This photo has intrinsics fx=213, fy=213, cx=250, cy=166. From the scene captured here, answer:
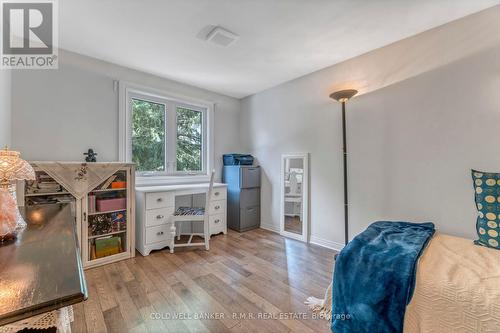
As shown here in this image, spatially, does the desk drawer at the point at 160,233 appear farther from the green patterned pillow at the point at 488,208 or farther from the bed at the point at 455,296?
the green patterned pillow at the point at 488,208

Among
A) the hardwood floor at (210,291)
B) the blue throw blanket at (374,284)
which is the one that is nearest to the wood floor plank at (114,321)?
the hardwood floor at (210,291)

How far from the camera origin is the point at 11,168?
1149 mm

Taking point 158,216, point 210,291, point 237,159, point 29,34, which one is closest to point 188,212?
point 158,216

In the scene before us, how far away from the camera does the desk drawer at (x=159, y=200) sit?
2578 millimetres

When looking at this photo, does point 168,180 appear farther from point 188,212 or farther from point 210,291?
point 210,291

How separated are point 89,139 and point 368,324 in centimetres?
319

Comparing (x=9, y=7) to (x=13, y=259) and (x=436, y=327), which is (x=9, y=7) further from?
(x=436, y=327)

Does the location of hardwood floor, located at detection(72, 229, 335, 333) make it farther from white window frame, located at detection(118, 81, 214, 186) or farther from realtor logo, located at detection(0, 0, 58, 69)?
realtor logo, located at detection(0, 0, 58, 69)

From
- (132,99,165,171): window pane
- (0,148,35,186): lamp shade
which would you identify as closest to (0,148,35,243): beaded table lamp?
Answer: (0,148,35,186): lamp shade

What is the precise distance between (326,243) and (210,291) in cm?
169

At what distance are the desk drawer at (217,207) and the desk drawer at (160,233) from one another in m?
0.66

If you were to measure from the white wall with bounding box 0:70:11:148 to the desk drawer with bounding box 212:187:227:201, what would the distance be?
2.20 m

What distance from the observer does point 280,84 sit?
3459 mm

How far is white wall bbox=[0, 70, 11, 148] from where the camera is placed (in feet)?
5.92
